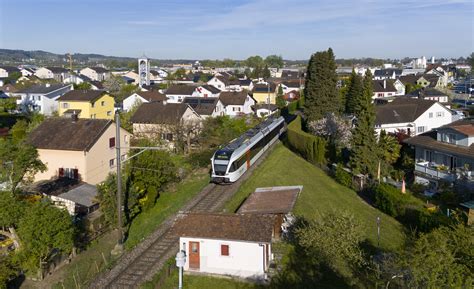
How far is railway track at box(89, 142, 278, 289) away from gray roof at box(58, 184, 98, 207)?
5615mm

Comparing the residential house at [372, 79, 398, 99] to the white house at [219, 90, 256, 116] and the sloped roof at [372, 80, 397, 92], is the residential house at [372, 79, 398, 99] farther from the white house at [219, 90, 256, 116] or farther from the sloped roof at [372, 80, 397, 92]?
the white house at [219, 90, 256, 116]

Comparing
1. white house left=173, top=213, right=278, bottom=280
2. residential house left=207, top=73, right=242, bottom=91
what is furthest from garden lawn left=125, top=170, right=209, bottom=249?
residential house left=207, top=73, right=242, bottom=91

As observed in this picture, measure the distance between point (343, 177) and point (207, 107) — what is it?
3226 cm

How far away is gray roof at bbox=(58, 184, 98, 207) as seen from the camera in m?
28.0

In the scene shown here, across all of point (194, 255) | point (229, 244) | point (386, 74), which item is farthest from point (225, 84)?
point (229, 244)

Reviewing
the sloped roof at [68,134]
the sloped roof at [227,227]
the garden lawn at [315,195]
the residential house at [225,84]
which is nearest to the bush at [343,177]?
the garden lawn at [315,195]

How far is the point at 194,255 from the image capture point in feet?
65.8

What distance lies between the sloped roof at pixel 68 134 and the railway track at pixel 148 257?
10932 millimetres

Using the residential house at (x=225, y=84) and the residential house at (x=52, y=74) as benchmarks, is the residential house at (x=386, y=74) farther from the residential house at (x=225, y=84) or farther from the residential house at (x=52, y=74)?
the residential house at (x=52, y=74)

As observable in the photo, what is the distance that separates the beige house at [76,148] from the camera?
1328 inches

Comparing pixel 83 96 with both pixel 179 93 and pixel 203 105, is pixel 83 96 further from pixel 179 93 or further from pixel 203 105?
pixel 179 93

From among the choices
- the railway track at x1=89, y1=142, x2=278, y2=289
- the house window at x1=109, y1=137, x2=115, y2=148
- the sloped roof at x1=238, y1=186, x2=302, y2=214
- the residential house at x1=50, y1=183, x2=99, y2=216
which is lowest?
the railway track at x1=89, y1=142, x2=278, y2=289

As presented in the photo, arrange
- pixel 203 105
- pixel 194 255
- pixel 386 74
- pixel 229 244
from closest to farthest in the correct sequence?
pixel 229 244 < pixel 194 255 < pixel 203 105 < pixel 386 74

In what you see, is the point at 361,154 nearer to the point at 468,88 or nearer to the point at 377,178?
the point at 377,178
